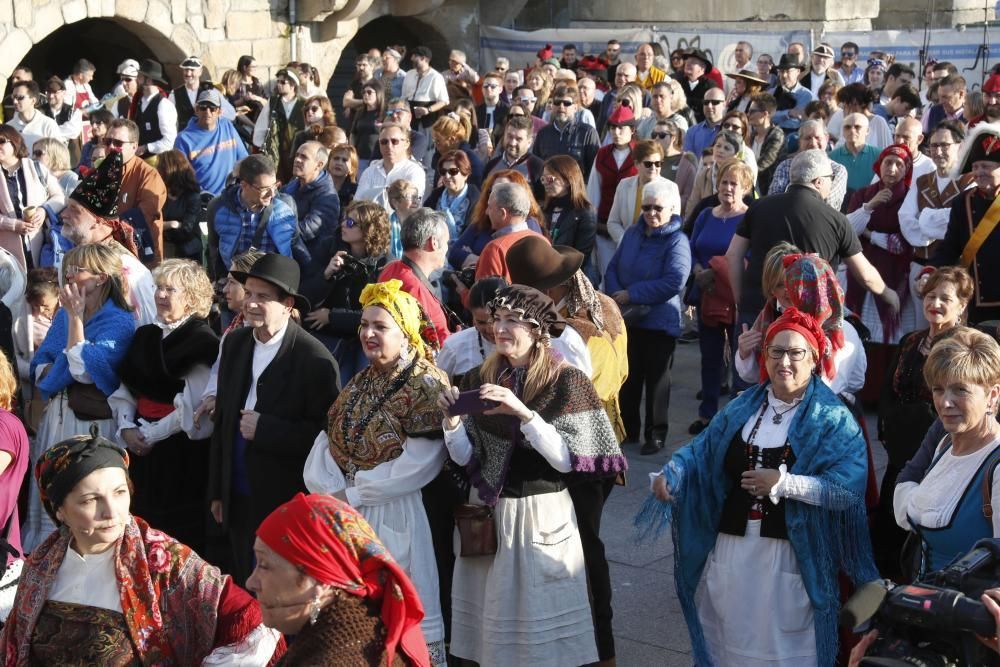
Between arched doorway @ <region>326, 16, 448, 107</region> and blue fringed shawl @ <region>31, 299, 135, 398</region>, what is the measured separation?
15.1 meters

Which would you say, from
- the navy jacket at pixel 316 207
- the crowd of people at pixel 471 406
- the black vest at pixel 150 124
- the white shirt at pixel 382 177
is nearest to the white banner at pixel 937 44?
the crowd of people at pixel 471 406

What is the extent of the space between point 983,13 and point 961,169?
16810 mm

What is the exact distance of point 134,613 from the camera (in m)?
3.78

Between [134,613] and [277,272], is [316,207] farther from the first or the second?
[134,613]

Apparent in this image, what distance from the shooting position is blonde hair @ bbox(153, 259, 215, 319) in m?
6.21

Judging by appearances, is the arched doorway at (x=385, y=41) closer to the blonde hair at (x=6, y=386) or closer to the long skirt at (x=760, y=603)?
the blonde hair at (x=6, y=386)

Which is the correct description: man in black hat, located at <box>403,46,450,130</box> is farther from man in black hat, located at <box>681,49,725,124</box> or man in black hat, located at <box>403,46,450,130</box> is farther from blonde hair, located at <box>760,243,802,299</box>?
blonde hair, located at <box>760,243,802,299</box>

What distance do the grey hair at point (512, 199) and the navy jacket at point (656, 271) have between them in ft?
2.51

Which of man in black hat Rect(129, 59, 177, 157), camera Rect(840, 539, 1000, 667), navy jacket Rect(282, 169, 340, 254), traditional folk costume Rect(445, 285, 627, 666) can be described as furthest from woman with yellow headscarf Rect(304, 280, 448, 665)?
man in black hat Rect(129, 59, 177, 157)

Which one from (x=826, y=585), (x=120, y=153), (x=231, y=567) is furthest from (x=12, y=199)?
(x=826, y=585)

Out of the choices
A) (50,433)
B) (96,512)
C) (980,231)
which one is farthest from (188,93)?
(96,512)

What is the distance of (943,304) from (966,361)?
1.60 metres

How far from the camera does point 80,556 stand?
3904 millimetres

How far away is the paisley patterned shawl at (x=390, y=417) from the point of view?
202 inches
